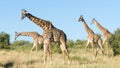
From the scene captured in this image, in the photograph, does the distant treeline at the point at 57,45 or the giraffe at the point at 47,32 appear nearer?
the giraffe at the point at 47,32

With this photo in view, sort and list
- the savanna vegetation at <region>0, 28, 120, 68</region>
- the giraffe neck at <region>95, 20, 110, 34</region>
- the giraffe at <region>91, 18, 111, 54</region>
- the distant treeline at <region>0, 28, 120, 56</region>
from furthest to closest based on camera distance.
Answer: the giraffe neck at <region>95, 20, 110, 34</region>, the giraffe at <region>91, 18, 111, 54</region>, the distant treeline at <region>0, 28, 120, 56</region>, the savanna vegetation at <region>0, 28, 120, 68</region>

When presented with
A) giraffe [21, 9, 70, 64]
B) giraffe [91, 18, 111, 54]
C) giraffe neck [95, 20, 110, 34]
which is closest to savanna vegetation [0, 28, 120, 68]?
giraffe [91, 18, 111, 54]

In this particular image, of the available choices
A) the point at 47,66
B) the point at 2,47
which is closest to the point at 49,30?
the point at 47,66

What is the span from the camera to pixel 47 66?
15.9 m

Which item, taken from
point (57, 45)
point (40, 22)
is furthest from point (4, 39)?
point (40, 22)

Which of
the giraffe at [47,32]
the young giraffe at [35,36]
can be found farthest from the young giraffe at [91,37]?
the giraffe at [47,32]

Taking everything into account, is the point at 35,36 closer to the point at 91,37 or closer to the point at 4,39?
the point at 91,37

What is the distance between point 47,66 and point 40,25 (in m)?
2.30

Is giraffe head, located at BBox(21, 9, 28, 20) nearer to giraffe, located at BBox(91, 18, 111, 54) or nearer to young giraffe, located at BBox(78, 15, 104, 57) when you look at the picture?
young giraffe, located at BBox(78, 15, 104, 57)

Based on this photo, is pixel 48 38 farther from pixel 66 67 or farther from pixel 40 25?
pixel 66 67

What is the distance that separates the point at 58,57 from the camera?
22.0m

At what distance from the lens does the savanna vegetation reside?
16.5 meters

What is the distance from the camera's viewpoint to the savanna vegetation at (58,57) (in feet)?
54.2

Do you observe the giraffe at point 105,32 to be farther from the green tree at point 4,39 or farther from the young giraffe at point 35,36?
the green tree at point 4,39
